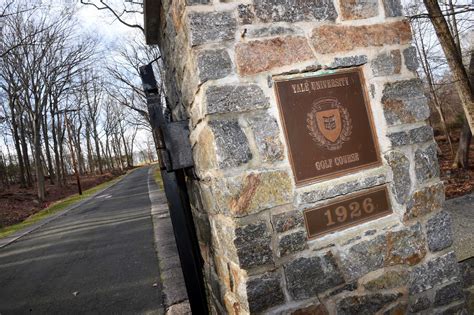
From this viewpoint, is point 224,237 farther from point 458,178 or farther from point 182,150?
point 458,178

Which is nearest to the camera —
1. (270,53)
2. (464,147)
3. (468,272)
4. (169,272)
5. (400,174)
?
(270,53)

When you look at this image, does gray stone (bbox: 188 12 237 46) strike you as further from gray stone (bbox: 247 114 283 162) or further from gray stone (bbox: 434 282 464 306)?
gray stone (bbox: 434 282 464 306)

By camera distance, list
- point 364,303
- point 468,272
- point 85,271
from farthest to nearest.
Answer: point 85,271 < point 468,272 < point 364,303

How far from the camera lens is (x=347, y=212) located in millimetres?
2027

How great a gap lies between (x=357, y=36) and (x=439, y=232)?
1.45m

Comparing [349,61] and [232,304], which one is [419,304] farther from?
[349,61]

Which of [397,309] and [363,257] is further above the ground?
[363,257]

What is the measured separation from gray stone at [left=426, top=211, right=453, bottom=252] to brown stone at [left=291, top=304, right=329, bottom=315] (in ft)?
2.93

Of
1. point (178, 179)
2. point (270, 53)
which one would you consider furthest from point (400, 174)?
point (178, 179)

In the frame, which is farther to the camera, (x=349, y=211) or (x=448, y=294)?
(x=448, y=294)

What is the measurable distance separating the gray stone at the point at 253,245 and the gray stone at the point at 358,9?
1.45 meters

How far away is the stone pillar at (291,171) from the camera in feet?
5.94

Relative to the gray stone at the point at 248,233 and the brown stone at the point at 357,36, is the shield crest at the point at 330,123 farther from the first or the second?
the gray stone at the point at 248,233

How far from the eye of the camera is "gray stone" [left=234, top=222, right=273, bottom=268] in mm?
1787
